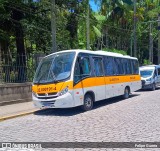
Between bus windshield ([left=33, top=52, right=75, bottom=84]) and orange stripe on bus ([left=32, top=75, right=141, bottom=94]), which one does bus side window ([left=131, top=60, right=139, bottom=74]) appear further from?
bus windshield ([left=33, top=52, right=75, bottom=84])

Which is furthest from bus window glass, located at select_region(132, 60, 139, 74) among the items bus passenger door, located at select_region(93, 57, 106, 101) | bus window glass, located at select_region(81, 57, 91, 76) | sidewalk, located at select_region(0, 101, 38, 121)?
sidewalk, located at select_region(0, 101, 38, 121)

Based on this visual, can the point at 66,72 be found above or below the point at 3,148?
above

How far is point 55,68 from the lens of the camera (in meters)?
12.5

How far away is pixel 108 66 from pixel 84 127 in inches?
268

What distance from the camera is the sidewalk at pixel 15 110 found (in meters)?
12.1

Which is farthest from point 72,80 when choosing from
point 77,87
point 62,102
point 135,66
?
point 135,66

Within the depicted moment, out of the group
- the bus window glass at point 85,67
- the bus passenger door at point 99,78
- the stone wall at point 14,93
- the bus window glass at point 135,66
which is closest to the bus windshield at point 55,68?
the bus window glass at point 85,67

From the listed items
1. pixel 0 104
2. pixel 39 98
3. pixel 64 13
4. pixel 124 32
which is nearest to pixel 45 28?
pixel 64 13

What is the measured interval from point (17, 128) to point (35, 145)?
2524mm

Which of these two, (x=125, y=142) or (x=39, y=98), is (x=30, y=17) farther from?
(x=125, y=142)

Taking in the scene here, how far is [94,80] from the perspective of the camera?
543 inches

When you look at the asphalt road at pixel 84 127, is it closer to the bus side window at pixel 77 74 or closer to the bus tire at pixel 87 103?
the bus tire at pixel 87 103

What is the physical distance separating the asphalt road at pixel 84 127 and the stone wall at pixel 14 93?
2995 mm

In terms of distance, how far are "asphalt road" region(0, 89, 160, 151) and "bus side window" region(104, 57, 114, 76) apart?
3.36 m
